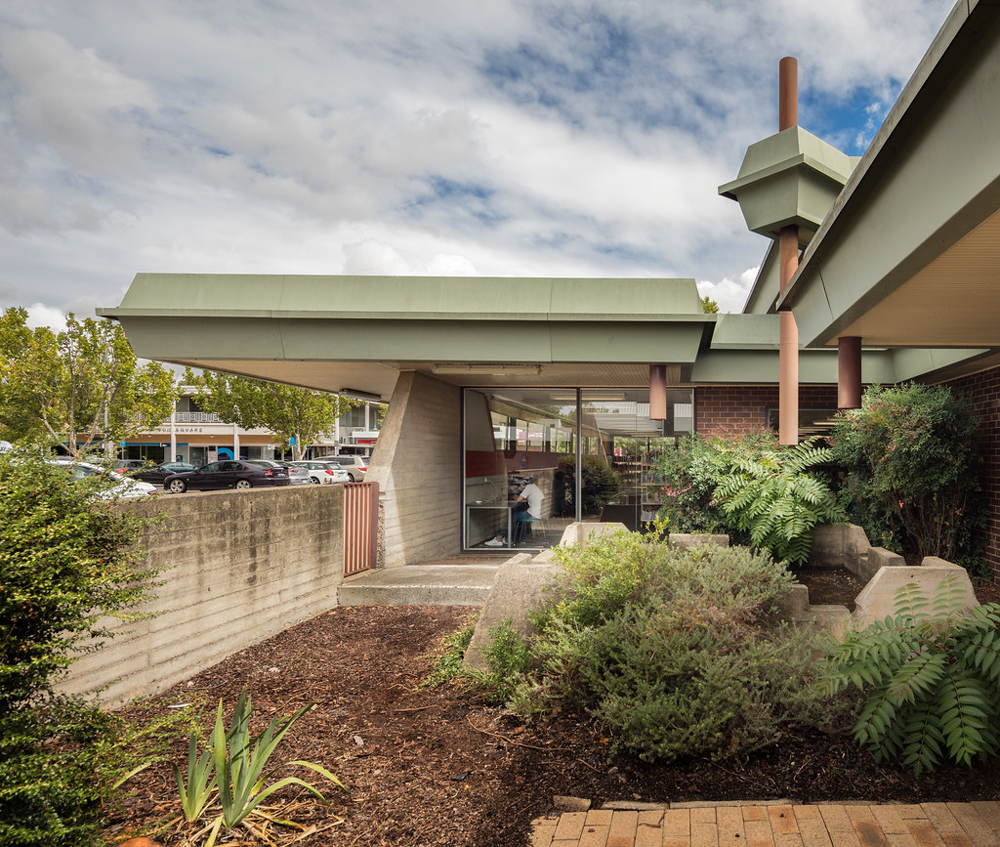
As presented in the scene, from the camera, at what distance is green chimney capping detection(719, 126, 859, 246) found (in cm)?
925

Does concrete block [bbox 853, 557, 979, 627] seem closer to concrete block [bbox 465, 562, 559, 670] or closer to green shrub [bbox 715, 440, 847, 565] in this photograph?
green shrub [bbox 715, 440, 847, 565]

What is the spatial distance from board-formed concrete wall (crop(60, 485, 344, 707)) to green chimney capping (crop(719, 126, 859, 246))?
7.58m

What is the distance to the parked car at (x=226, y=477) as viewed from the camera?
27.6m

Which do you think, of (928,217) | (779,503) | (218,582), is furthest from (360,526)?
(928,217)

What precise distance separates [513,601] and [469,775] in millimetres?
1747

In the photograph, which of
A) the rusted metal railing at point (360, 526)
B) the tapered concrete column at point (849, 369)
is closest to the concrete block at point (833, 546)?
the tapered concrete column at point (849, 369)

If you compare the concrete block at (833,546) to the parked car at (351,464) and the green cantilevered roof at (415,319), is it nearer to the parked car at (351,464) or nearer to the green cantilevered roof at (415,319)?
the green cantilevered roof at (415,319)

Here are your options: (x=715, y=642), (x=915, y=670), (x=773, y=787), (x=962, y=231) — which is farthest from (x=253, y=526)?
(x=962, y=231)

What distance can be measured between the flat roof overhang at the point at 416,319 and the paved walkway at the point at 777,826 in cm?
620

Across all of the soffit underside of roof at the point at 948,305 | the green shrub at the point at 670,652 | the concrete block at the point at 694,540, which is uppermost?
the soffit underside of roof at the point at 948,305

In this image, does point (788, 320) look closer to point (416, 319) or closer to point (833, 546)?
point (833, 546)

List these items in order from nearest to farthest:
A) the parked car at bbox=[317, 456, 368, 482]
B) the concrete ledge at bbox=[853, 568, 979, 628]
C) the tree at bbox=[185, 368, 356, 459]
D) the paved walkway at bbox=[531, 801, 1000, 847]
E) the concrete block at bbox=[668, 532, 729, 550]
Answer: the paved walkway at bbox=[531, 801, 1000, 847], the concrete ledge at bbox=[853, 568, 979, 628], the concrete block at bbox=[668, 532, 729, 550], the parked car at bbox=[317, 456, 368, 482], the tree at bbox=[185, 368, 356, 459]

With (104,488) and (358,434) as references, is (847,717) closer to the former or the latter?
(104,488)

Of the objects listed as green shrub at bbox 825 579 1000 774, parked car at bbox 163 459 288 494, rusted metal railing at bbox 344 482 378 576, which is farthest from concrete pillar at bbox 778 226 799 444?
parked car at bbox 163 459 288 494
